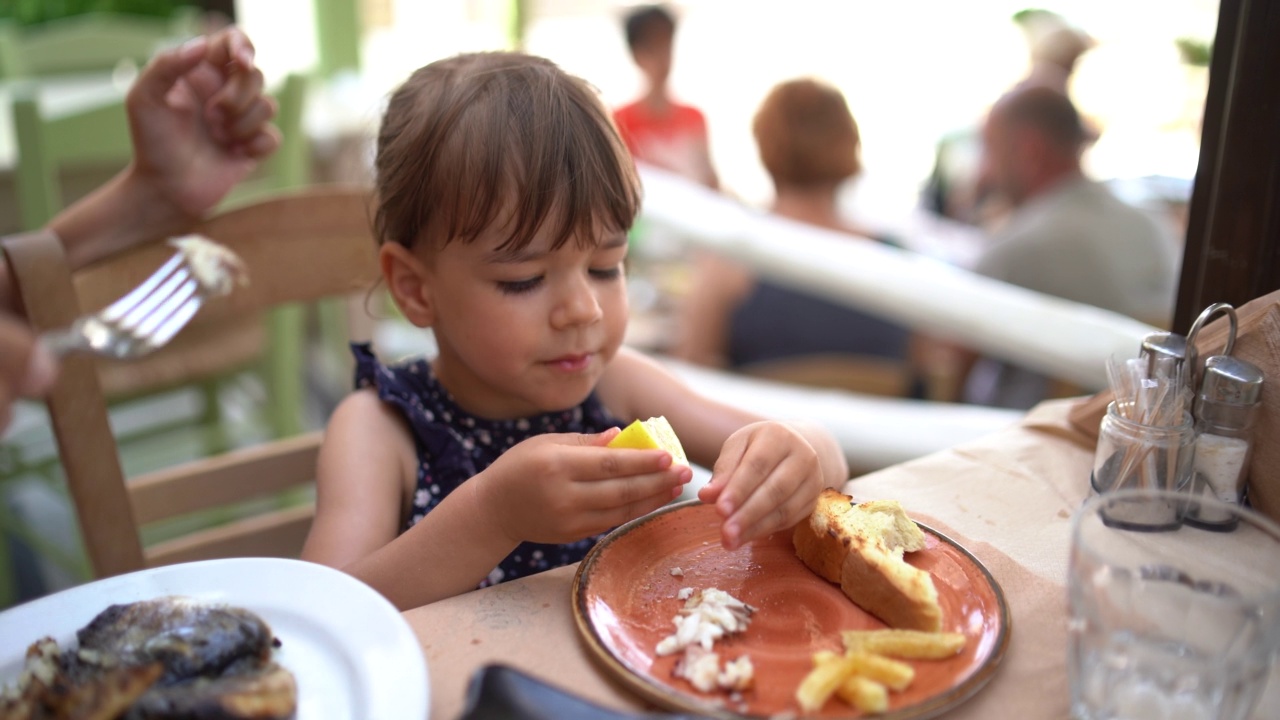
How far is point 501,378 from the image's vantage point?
41.4 inches

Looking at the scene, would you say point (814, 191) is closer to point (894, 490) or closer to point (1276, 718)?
point (894, 490)

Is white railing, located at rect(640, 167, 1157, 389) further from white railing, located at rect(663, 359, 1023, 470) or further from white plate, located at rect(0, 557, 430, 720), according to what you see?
white plate, located at rect(0, 557, 430, 720)

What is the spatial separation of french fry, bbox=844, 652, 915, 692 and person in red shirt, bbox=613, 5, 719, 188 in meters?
3.64

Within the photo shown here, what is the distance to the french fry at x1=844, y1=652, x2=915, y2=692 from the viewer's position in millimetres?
640

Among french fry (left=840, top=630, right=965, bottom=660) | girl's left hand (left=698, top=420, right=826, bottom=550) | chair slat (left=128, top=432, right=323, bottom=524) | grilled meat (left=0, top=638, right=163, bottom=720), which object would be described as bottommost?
chair slat (left=128, top=432, right=323, bottom=524)

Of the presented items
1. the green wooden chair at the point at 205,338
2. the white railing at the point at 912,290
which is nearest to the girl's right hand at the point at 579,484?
the white railing at the point at 912,290

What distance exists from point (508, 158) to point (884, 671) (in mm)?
627

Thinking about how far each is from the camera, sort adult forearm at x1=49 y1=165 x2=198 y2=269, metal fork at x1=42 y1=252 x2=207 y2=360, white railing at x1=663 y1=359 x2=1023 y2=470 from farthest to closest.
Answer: white railing at x1=663 y1=359 x2=1023 y2=470
adult forearm at x1=49 y1=165 x2=198 y2=269
metal fork at x1=42 y1=252 x2=207 y2=360

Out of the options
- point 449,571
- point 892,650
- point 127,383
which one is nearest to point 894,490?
point 892,650

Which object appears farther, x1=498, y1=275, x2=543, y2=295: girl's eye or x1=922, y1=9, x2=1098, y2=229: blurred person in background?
x1=922, y1=9, x2=1098, y2=229: blurred person in background

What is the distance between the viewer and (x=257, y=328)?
2480 mm

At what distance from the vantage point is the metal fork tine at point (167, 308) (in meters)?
1.06

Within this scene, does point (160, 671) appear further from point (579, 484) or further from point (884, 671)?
point (884, 671)

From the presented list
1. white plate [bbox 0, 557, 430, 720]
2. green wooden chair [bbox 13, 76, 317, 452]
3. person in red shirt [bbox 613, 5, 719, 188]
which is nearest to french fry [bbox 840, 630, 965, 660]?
white plate [bbox 0, 557, 430, 720]
